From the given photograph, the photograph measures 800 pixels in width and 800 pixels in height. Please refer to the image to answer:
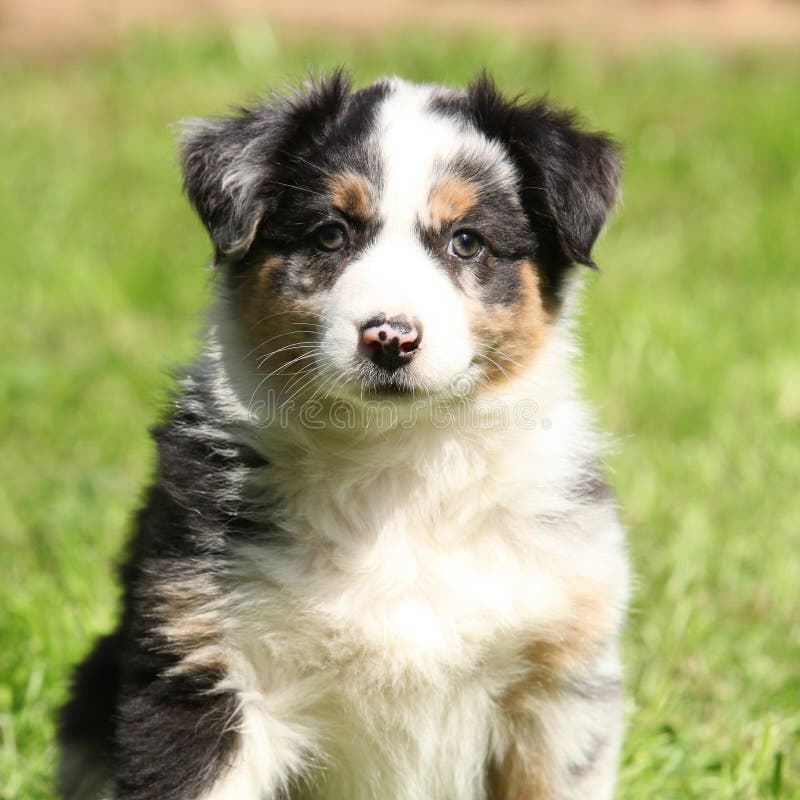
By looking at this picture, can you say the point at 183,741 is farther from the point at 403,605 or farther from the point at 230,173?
the point at 230,173

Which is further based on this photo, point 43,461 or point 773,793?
point 43,461

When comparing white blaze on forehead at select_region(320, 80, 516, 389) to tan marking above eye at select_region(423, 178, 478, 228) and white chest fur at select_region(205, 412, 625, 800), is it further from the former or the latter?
white chest fur at select_region(205, 412, 625, 800)

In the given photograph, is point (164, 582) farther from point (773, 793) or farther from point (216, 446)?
point (773, 793)

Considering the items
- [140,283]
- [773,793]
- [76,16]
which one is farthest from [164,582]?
[76,16]

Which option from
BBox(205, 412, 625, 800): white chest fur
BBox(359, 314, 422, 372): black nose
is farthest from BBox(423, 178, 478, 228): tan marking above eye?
BBox(205, 412, 625, 800): white chest fur

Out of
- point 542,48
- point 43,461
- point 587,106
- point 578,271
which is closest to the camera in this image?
point 578,271
